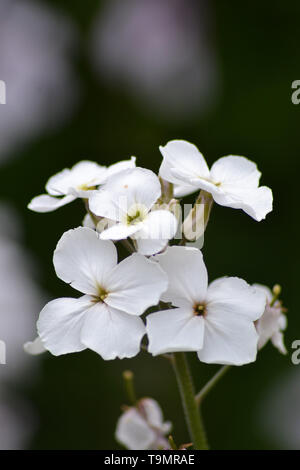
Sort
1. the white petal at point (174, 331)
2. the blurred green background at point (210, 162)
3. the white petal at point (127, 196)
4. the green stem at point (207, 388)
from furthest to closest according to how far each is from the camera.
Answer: the blurred green background at point (210, 162), the green stem at point (207, 388), the white petal at point (127, 196), the white petal at point (174, 331)

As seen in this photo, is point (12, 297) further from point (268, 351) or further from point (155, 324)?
point (155, 324)

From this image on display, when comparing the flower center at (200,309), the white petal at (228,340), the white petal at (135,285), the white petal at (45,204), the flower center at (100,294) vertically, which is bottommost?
the white petal at (228,340)

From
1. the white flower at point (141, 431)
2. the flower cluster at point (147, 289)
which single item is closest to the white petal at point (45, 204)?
the flower cluster at point (147, 289)

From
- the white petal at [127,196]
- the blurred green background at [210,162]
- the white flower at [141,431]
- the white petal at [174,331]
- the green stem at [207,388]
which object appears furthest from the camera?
the blurred green background at [210,162]

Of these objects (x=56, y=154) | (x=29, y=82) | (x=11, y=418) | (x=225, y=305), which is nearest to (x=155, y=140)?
(x=56, y=154)

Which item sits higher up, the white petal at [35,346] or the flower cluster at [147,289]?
the flower cluster at [147,289]

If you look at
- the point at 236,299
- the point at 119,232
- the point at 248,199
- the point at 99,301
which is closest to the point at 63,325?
the point at 99,301

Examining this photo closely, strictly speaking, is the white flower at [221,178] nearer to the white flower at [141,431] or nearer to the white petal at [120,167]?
the white petal at [120,167]
